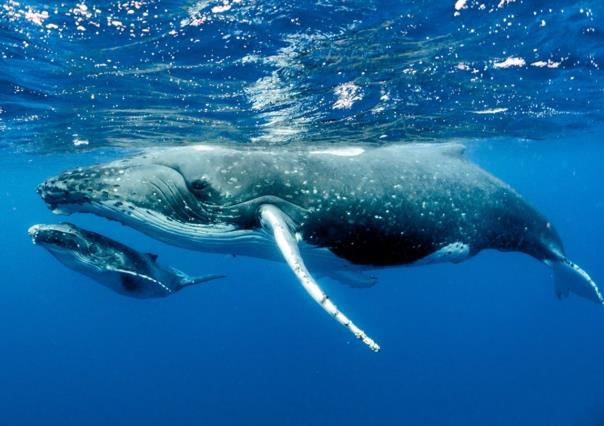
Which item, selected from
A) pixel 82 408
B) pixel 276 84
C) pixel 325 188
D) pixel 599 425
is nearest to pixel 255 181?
pixel 325 188

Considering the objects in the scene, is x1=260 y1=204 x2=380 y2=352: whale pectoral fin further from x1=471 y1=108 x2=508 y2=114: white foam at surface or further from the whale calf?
x1=471 y1=108 x2=508 y2=114: white foam at surface

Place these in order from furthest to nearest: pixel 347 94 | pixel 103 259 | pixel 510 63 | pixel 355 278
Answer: pixel 347 94 → pixel 510 63 → pixel 355 278 → pixel 103 259

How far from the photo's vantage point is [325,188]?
20.4 ft

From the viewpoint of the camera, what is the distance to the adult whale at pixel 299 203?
523 centimetres

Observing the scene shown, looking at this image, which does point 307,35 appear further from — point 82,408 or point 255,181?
point 82,408

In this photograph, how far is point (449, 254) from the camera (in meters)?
7.29

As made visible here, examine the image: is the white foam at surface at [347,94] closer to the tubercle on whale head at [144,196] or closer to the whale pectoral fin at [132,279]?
the tubercle on whale head at [144,196]

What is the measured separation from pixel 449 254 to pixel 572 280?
14.3ft

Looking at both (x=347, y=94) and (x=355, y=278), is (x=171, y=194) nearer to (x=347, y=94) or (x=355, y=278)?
(x=355, y=278)

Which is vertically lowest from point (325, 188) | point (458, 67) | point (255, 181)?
point (325, 188)

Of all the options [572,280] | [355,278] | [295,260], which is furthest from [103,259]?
[572,280]

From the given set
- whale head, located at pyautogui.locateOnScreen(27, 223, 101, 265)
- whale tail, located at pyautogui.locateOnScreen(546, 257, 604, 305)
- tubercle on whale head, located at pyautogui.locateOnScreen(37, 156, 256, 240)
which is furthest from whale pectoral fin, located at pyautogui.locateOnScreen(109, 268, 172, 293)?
whale tail, located at pyautogui.locateOnScreen(546, 257, 604, 305)

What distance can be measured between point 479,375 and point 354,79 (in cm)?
3841

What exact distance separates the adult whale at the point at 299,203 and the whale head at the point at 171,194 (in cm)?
1
